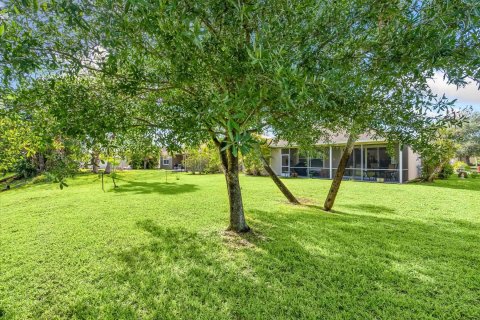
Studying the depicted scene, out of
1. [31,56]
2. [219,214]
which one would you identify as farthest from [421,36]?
[219,214]

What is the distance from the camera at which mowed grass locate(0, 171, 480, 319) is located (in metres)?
3.61

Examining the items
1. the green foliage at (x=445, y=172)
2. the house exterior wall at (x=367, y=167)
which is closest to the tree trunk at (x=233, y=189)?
the house exterior wall at (x=367, y=167)

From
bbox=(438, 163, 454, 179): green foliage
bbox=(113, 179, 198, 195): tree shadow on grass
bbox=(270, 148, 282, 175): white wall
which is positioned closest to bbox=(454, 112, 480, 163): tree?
bbox=(438, 163, 454, 179): green foliage

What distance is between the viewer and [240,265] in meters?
4.89

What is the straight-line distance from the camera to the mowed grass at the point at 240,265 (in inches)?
142

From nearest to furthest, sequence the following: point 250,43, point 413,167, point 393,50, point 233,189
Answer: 1. point 393,50
2. point 250,43
3. point 233,189
4. point 413,167

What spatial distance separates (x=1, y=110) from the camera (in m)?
3.86

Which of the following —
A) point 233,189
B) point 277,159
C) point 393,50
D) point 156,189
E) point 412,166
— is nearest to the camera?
point 393,50

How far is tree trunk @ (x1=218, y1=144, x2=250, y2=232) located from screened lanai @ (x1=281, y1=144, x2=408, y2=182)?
1230 cm

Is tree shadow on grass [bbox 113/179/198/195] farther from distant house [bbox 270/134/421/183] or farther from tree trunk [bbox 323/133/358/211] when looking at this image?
tree trunk [bbox 323/133/358/211]

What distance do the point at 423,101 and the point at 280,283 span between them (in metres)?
3.90

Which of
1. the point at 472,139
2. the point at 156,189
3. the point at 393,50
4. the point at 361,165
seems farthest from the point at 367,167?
the point at 472,139

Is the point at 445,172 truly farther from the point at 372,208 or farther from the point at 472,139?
the point at 372,208

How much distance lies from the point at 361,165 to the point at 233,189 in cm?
1799
